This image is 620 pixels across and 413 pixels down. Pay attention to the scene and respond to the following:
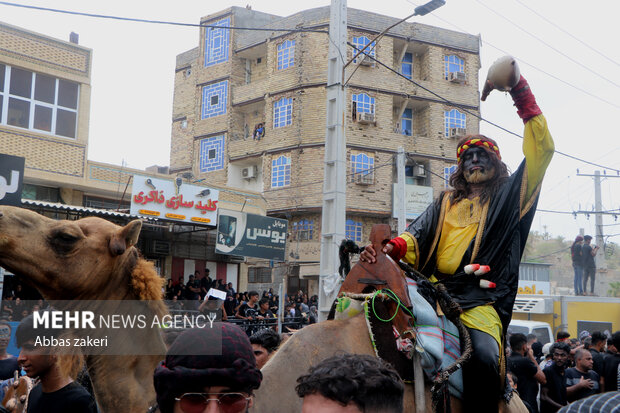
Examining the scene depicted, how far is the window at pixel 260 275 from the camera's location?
38.5m

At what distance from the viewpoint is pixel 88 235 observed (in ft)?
10.5

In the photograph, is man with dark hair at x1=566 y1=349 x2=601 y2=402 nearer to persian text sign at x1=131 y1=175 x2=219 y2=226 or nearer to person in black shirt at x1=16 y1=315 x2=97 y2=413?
person in black shirt at x1=16 y1=315 x2=97 y2=413

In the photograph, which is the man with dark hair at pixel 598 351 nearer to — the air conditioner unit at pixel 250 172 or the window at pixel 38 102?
the window at pixel 38 102

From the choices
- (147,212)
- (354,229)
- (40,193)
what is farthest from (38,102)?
(354,229)

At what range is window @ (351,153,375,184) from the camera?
36.0m

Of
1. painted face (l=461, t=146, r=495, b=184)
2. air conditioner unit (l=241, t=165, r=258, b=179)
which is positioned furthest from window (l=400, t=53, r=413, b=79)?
painted face (l=461, t=146, r=495, b=184)

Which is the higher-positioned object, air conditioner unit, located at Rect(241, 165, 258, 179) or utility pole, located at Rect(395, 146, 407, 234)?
air conditioner unit, located at Rect(241, 165, 258, 179)

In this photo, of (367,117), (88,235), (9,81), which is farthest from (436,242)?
(367,117)

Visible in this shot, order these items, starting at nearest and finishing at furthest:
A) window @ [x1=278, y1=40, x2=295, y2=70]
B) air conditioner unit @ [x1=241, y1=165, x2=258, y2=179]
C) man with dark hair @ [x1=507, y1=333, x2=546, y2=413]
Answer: man with dark hair @ [x1=507, y1=333, x2=546, y2=413]
window @ [x1=278, y1=40, x2=295, y2=70]
air conditioner unit @ [x1=241, y1=165, x2=258, y2=179]

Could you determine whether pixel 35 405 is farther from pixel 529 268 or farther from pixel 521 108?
pixel 529 268

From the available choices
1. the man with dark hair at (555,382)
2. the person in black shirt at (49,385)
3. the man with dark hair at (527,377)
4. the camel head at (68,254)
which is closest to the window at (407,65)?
the man with dark hair at (555,382)

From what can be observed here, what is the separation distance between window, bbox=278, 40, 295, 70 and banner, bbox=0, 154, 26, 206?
2455 centimetres

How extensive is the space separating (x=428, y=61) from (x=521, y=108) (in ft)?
122

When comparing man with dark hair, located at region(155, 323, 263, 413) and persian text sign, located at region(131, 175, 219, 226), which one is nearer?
man with dark hair, located at region(155, 323, 263, 413)
